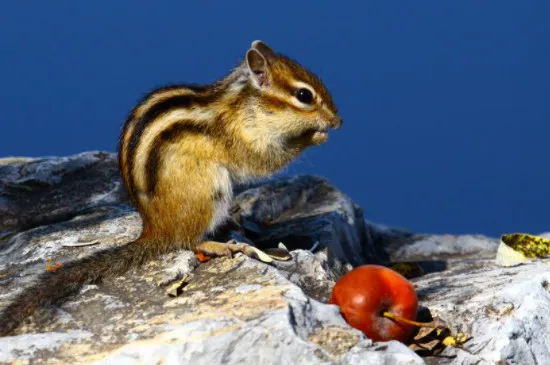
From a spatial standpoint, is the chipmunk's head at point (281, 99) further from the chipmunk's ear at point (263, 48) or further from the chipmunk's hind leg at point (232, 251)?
the chipmunk's hind leg at point (232, 251)

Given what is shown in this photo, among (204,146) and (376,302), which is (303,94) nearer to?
(204,146)

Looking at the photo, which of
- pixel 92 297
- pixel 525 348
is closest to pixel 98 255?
pixel 92 297

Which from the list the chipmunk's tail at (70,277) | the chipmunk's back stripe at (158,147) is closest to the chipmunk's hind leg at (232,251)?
the chipmunk's tail at (70,277)

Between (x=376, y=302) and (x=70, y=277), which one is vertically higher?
(x=70, y=277)

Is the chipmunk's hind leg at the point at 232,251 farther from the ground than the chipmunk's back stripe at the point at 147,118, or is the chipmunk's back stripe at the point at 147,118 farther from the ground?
the chipmunk's back stripe at the point at 147,118

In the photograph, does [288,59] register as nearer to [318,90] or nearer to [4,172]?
[318,90]

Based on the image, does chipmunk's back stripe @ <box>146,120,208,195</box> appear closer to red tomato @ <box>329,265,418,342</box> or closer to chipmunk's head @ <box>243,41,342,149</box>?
chipmunk's head @ <box>243,41,342,149</box>

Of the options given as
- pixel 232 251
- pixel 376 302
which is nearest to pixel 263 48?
pixel 232 251
